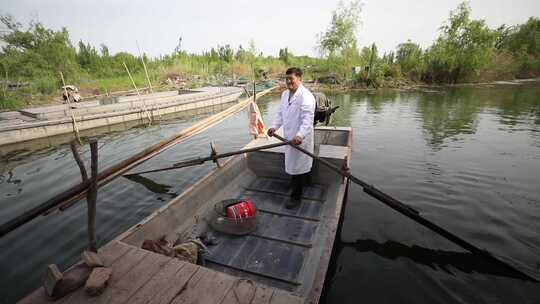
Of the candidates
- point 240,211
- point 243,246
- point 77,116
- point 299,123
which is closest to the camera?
point 243,246

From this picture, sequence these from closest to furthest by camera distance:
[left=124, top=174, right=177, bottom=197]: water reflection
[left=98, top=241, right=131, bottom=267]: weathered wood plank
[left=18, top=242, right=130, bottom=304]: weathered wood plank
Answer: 1. [left=18, top=242, right=130, bottom=304]: weathered wood plank
2. [left=98, top=241, right=131, bottom=267]: weathered wood plank
3. [left=124, top=174, right=177, bottom=197]: water reflection

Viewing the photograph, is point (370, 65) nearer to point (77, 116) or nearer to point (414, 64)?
point (414, 64)

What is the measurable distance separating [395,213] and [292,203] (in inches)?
89.8

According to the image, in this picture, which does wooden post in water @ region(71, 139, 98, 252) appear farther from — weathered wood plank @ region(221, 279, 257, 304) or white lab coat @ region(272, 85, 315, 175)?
white lab coat @ region(272, 85, 315, 175)

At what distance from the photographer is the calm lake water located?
3.21m

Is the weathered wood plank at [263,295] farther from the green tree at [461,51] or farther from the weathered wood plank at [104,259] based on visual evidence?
the green tree at [461,51]

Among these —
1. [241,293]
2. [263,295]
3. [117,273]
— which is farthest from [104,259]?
[263,295]

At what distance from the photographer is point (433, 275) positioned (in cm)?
331

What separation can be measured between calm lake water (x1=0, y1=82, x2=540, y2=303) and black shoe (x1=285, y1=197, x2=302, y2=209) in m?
0.97

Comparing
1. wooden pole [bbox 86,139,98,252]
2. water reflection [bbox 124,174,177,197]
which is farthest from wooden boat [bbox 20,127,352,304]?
water reflection [bbox 124,174,177,197]

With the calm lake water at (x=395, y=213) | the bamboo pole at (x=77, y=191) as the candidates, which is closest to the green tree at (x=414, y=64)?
the calm lake water at (x=395, y=213)

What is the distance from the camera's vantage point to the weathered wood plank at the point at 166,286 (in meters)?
1.66

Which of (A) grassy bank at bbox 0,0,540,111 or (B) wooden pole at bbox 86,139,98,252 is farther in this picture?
(A) grassy bank at bbox 0,0,540,111

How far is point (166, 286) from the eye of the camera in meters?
1.76
